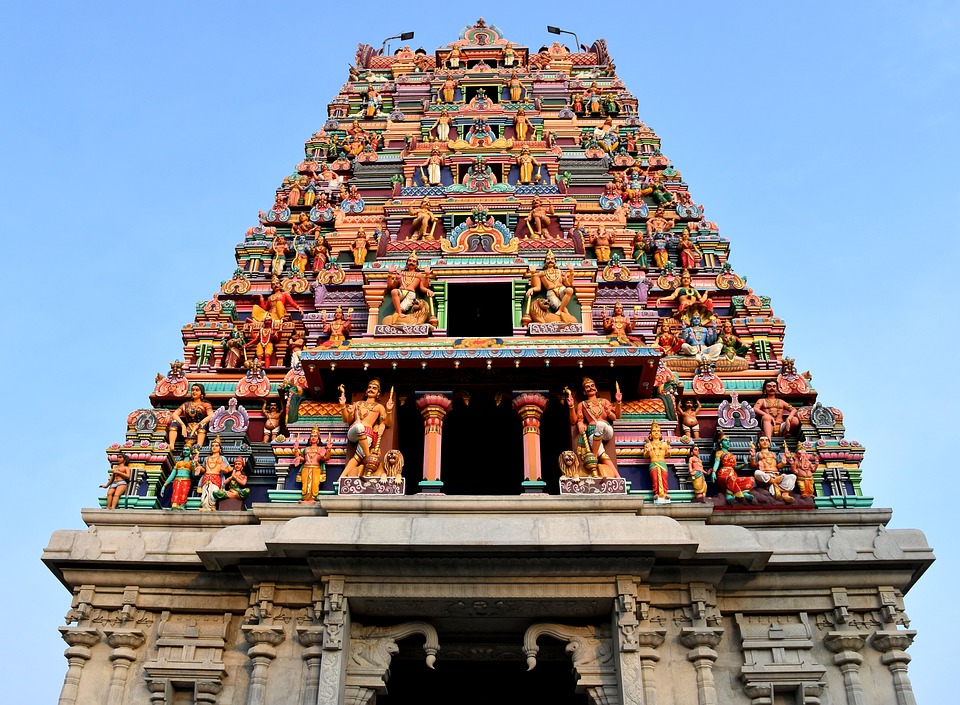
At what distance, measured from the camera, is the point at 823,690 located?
15828 mm

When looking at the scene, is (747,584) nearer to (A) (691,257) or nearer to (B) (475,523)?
(B) (475,523)

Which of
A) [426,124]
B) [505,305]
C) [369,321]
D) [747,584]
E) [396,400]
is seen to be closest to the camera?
[747,584]

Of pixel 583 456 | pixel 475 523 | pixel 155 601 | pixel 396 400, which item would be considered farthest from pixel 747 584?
pixel 155 601

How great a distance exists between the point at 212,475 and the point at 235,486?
48 cm

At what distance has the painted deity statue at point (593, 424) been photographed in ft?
58.6

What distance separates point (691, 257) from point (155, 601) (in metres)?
14.2

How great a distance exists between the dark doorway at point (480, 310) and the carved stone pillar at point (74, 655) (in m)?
9.47

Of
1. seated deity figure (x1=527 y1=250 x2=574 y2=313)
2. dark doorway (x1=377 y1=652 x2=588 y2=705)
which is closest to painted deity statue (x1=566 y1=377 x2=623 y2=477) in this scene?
seated deity figure (x1=527 y1=250 x2=574 y2=313)

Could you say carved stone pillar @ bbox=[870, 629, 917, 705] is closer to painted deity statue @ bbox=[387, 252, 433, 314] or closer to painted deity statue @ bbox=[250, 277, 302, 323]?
painted deity statue @ bbox=[387, 252, 433, 314]

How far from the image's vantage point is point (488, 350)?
1881cm

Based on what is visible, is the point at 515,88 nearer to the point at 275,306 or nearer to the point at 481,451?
the point at 275,306

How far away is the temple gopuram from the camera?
1594cm

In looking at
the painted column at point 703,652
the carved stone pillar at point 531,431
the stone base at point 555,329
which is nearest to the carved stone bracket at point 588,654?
the painted column at point 703,652

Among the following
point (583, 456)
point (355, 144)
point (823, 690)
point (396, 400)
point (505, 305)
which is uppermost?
point (355, 144)
